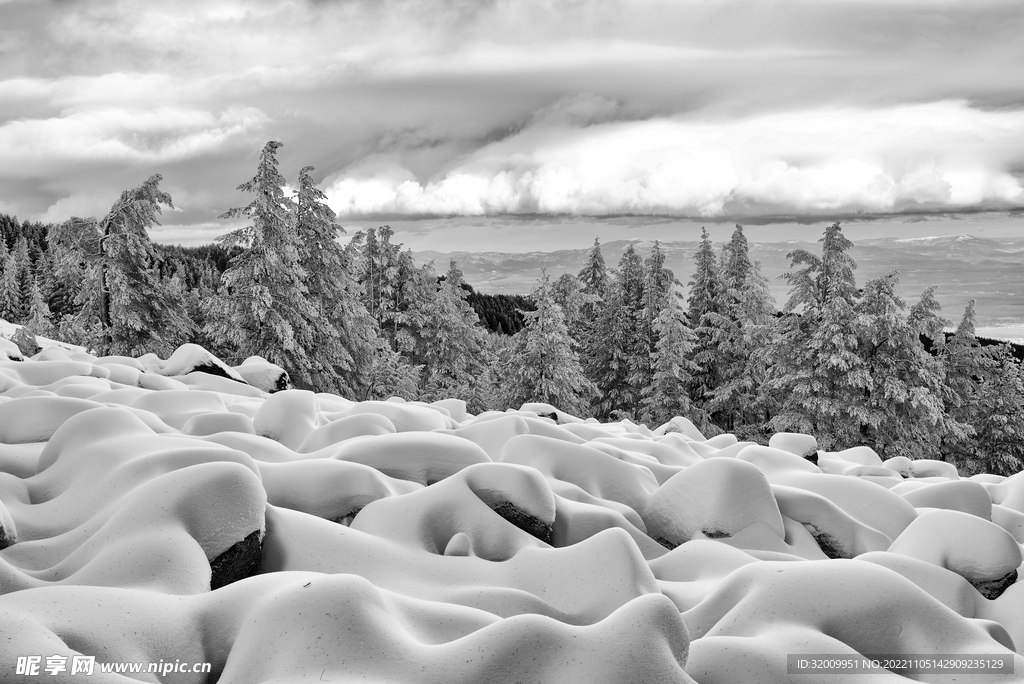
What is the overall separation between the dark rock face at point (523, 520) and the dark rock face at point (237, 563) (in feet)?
3.54

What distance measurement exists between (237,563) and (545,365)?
22046mm

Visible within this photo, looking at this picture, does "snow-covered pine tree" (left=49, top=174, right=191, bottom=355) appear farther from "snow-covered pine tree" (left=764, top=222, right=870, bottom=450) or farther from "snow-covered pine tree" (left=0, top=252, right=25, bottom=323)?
"snow-covered pine tree" (left=0, top=252, right=25, bottom=323)

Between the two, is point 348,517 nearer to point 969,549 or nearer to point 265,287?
point 969,549

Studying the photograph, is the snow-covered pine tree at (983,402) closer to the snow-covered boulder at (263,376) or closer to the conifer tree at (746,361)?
the conifer tree at (746,361)

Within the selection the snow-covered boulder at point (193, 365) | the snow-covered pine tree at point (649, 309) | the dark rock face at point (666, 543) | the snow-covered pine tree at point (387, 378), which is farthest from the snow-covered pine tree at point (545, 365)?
the dark rock face at point (666, 543)

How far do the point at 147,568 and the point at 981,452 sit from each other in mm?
33268

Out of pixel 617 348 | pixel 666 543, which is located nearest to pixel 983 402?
pixel 617 348

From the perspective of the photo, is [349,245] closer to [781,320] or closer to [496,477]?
A: [781,320]

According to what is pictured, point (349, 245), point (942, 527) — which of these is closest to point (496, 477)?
point (942, 527)

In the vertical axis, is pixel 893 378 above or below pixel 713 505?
below

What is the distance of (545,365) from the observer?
960 inches

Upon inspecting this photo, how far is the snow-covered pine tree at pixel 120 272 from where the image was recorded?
2044 centimetres

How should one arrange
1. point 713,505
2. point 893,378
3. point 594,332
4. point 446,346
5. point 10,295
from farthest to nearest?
point 10,295 < point 446,346 < point 594,332 < point 893,378 < point 713,505

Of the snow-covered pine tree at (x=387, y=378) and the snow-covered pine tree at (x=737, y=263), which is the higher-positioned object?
the snow-covered pine tree at (x=737, y=263)
